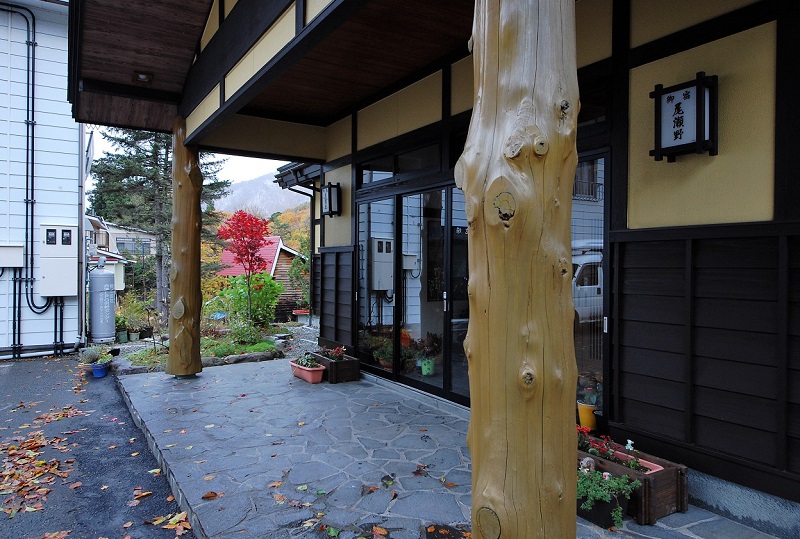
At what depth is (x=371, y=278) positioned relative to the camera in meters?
6.46

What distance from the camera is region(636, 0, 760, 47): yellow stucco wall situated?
2.83 metres

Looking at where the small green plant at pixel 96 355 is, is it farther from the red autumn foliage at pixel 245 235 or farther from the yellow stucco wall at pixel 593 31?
the yellow stucco wall at pixel 593 31

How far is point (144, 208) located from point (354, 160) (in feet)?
31.2

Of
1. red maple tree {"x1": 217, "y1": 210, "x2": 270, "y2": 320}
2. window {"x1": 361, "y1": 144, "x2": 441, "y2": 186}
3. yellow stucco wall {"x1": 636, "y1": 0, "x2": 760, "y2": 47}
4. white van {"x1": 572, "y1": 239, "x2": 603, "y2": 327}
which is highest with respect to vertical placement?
yellow stucco wall {"x1": 636, "y1": 0, "x2": 760, "y2": 47}

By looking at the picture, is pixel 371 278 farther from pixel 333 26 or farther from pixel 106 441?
pixel 333 26

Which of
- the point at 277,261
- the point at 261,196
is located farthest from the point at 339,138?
the point at 261,196

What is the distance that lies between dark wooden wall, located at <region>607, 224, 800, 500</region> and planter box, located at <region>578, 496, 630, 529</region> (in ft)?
1.75

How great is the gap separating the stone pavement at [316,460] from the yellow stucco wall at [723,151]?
1.73 meters

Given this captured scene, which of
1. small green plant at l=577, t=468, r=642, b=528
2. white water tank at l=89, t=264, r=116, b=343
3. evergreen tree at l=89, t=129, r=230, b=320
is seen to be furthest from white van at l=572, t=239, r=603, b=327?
evergreen tree at l=89, t=129, r=230, b=320

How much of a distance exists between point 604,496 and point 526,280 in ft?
6.02

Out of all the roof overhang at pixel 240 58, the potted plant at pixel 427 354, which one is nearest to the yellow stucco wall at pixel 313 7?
the roof overhang at pixel 240 58

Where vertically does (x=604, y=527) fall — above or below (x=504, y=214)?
below

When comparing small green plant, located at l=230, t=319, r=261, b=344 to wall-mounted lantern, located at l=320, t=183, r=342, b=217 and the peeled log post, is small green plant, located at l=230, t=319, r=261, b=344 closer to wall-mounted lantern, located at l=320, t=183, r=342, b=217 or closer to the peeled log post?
wall-mounted lantern, located at l=320, t=183, r=342, b=217

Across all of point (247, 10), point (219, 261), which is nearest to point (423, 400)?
point (247, 10)
